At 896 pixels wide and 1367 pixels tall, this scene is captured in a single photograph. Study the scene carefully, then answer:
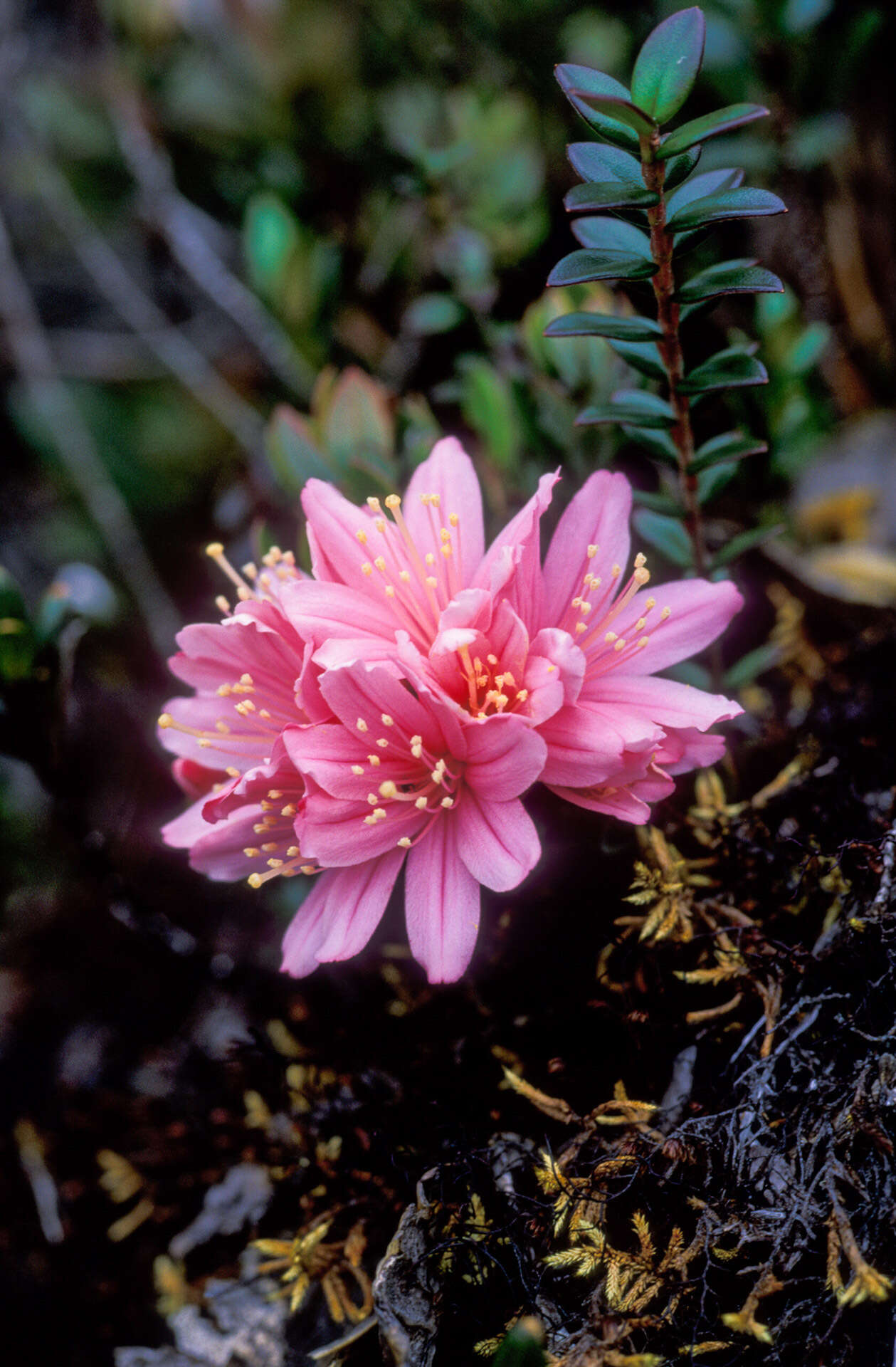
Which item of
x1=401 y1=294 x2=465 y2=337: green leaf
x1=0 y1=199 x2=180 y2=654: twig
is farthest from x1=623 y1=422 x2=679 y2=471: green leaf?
x1=0 y1=199 x2=180 y2=654: twig

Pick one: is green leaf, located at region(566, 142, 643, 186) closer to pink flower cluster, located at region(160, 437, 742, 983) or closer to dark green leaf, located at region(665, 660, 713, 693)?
pink flower cluster, located at region(160, 437, 742, 983)

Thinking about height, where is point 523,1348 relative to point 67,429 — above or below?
below

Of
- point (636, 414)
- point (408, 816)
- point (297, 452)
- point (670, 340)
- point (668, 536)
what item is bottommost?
point (408, 816)

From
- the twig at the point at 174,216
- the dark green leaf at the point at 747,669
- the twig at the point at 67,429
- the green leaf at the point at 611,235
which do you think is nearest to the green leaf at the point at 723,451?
the green leaf at the point at 611,235

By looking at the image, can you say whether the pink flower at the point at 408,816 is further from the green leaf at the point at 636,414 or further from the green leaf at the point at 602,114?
the green leaf at the point at 602,114

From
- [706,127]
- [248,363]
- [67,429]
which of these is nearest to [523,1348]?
[706,127]

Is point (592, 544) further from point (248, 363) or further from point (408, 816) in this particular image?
point (248, 363)

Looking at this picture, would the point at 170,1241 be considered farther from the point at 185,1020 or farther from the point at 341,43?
the point at 341,43

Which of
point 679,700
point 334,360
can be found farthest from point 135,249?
point 679,700
